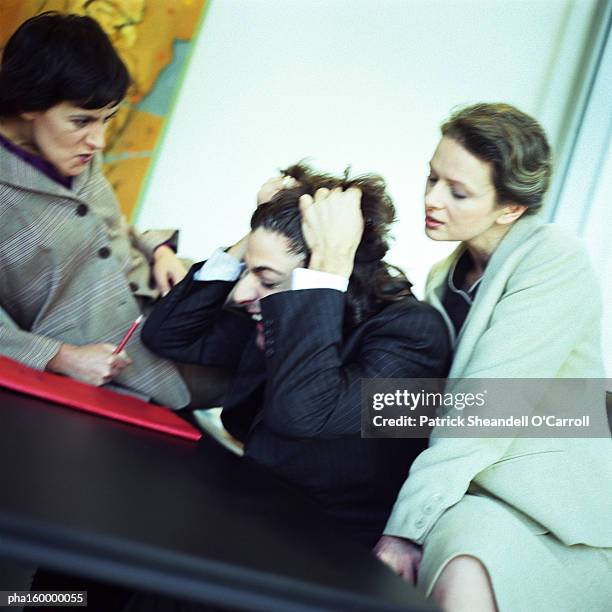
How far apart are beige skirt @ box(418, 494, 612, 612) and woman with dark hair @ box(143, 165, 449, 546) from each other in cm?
21

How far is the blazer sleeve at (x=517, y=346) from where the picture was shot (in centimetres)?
117

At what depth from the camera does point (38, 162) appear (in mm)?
1559

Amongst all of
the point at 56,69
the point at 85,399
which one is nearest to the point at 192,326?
the point at 85,399

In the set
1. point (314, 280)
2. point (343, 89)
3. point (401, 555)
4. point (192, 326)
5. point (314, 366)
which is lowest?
point (401, 555)

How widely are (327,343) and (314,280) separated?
120mm

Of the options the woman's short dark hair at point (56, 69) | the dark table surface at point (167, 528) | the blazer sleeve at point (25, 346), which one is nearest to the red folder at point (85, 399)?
the blazer sleeve at point (25, 346)

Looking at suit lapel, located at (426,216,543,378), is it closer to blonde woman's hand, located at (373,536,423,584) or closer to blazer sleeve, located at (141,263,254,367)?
blonde woman's hand, located at (373,536,423,584)

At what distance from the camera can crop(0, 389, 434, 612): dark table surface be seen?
0.59 meters

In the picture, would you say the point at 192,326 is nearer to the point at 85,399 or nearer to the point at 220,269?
the point at 220,269

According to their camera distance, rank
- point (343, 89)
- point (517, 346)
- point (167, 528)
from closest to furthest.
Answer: point (167, 528) → point (517, 346) → point (343, 89)

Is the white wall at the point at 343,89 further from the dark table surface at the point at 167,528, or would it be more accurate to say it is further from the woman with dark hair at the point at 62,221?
the dark table surface at the point at 167,528

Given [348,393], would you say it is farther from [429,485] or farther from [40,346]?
[40,346]

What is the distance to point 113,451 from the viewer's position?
0.93 meters

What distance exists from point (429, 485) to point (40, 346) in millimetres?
750
